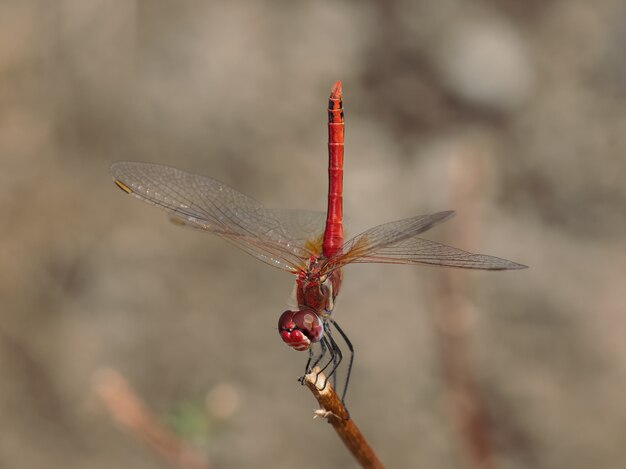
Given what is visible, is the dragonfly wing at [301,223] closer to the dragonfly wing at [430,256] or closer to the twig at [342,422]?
the dragonfly wing at [430,256]

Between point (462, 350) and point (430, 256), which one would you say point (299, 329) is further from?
point (462, 350)

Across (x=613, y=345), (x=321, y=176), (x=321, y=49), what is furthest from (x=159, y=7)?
(x=613, y=345)

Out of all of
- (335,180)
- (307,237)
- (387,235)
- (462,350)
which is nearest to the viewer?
(387,235)

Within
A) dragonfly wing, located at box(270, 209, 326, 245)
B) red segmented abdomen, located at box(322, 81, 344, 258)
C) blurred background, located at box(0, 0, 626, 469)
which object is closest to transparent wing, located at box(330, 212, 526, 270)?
red segmented abdomen, located at box(322, 81, 344, 258)

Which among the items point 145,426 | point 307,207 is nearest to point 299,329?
point 145,426

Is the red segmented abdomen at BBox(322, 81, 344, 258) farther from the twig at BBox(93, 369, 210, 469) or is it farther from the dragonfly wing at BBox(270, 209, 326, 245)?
the twig at BBox(93, 369, 210, 469)

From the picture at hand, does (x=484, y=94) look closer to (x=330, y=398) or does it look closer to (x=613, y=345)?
(x=613, y=345)
